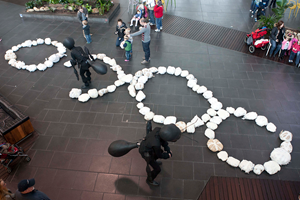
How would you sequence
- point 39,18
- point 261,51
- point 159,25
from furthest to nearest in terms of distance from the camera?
point 39,18, point 159,25, point 261,51

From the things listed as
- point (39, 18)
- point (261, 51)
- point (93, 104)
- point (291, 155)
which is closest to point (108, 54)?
point (93, 104)

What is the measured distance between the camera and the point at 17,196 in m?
3.42

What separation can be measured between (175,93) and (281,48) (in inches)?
165

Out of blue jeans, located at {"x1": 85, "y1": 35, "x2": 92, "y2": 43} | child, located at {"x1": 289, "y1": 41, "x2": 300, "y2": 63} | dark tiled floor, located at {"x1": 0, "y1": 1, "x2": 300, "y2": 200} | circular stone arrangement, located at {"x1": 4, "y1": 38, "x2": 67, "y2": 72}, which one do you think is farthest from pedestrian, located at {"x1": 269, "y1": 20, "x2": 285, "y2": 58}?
circular stone arrangement, located at {"x1": 4, "y1": 38, "x2": 67, "y2": 72}

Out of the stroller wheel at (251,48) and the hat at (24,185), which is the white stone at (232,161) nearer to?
the hat at (24,185)

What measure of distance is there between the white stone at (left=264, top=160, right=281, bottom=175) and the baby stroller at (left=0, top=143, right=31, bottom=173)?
5241 mm

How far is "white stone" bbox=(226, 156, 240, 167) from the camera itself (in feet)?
15.5

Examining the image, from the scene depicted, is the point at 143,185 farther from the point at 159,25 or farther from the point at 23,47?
the point at 23,47

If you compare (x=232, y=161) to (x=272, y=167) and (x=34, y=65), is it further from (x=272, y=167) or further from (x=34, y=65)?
(x=34, y=65)

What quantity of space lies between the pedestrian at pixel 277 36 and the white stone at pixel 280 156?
4184 mm

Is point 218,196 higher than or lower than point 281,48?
lower

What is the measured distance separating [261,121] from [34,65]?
285 inches

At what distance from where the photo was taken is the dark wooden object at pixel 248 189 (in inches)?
167

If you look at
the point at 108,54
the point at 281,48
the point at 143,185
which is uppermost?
the point at 281,48
